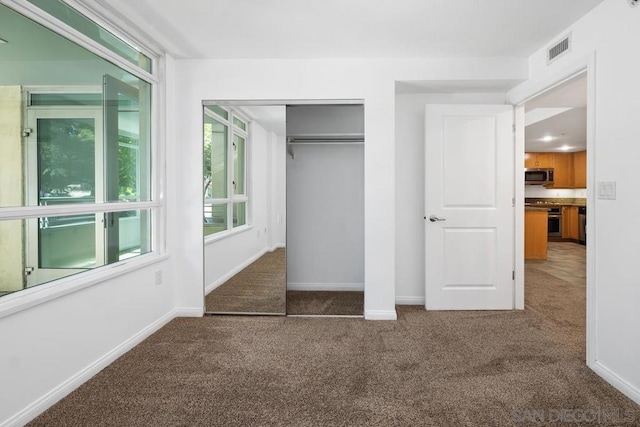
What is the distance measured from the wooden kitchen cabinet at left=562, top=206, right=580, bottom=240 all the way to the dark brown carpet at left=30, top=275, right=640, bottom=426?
22.6 feet

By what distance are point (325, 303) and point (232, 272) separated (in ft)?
3.30

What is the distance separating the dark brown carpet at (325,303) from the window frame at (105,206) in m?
1.34

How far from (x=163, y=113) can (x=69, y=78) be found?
43.8 inches

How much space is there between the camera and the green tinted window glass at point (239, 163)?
11.4 ft

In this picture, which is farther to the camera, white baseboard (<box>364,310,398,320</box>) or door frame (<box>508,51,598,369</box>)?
white baseboard (<box>364,310,398,320</box>)

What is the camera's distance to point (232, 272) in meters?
3.53

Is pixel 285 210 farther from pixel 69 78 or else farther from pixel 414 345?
pixel 69 78

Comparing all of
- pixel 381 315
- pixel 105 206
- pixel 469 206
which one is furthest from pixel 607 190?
pixel 105 206

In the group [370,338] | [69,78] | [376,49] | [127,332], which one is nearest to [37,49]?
[69,78]

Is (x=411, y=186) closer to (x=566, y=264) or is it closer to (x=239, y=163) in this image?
(x=239, y=163)

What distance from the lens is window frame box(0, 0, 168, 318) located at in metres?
1.87

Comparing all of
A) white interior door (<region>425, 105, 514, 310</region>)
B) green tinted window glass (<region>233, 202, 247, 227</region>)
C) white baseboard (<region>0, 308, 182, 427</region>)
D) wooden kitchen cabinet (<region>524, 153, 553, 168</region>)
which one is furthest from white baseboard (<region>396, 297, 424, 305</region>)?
wooden kitchen cabinet (<region>524, 153, 553, 168</region>)

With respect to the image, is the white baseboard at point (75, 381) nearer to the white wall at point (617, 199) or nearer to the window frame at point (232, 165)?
the window frame at point (232, 165)

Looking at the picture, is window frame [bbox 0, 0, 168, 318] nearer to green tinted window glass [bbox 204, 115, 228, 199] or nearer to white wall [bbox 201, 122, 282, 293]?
green tinted window glass [bbox 204, 115, 228, 199]
